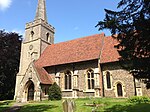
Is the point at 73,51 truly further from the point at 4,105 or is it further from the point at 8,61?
the point at 8,61

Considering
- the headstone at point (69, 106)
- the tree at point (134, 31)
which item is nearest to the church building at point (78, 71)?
the tree at point (134, 31)

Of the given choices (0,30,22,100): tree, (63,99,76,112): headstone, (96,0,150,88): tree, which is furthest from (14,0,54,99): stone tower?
(63,99,76,112): headstone

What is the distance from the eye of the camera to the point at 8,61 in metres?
31.2

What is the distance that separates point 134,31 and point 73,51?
16.1 metres

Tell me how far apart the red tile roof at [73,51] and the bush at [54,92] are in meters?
3.66

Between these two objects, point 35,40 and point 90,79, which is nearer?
point 90,79

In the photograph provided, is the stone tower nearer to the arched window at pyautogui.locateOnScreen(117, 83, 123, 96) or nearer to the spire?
the spire

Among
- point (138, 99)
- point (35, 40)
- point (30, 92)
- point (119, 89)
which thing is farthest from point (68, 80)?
point (35, 40)

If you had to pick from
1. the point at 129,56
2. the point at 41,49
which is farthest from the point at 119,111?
the point at 41,49

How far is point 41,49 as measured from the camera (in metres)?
29.2

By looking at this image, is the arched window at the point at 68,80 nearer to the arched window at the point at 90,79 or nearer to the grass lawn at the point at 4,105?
the arched window at the point at 90,79

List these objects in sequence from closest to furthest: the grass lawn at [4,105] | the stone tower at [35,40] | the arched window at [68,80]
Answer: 1. the grass lawn at [4,105]
2. the arched window at [68,80]
3. the stone tower at [35,40]

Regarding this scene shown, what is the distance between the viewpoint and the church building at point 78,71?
20.2 meters

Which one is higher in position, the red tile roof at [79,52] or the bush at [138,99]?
the red tile roof at [79,52]
